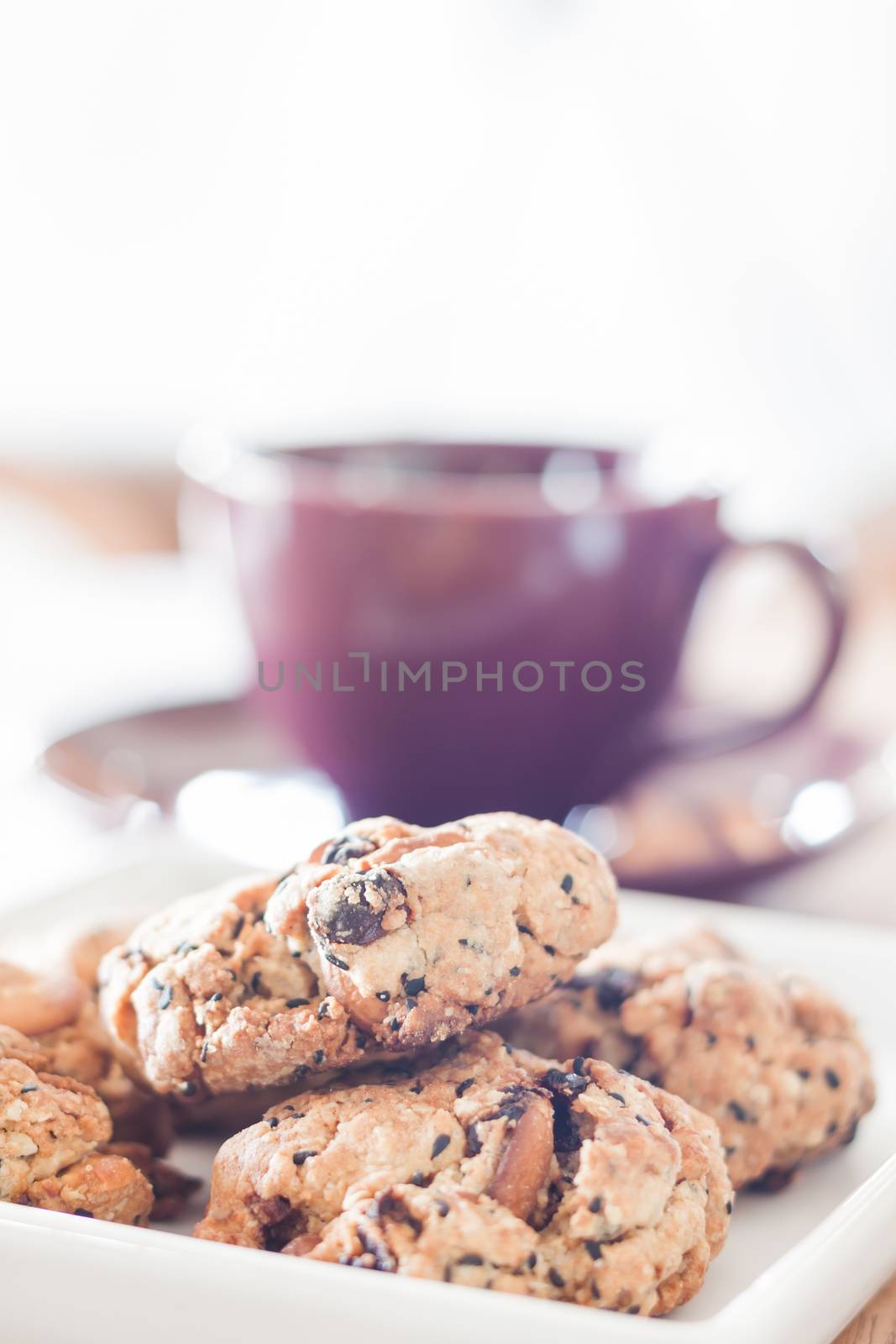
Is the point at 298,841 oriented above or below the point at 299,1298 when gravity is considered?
below

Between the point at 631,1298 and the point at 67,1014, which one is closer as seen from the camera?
the point at 631,1298

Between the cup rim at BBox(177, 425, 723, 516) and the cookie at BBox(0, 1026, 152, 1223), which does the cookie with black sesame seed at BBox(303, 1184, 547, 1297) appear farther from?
the cup rim at BBox(177, 425, 723, 516)

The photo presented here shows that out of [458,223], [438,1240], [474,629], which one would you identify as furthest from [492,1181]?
[458,223]

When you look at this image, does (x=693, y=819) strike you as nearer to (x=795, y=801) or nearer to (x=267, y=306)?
(x=795, y=801)

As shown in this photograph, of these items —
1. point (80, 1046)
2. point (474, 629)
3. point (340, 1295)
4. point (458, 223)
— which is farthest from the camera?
point (458, 223)

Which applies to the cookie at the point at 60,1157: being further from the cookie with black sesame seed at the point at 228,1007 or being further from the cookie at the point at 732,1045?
the cookie at the point at 732,1045

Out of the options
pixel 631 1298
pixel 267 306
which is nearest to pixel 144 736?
pixel 631 1298

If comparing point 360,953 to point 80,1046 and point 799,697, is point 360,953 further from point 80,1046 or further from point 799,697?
point 799,697
